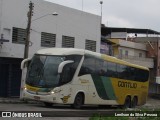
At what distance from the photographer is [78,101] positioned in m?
25.9

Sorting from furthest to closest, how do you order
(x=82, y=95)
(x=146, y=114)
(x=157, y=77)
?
(x=157, y=77) < (x=82, y=95) < (x=146, y=114)

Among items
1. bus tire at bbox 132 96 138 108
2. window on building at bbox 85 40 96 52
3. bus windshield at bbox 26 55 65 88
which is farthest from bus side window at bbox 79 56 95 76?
window on building at bbox 85 40 96 52

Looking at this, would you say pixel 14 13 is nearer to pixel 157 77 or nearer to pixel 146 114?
pixel 146 114

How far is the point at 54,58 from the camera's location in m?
24.7

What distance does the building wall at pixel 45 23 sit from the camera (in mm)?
37469

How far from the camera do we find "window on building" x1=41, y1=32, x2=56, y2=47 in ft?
136

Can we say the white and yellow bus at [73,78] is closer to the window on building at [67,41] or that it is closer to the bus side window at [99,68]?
the bus side window at [99,68]

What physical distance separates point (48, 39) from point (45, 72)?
17815mm

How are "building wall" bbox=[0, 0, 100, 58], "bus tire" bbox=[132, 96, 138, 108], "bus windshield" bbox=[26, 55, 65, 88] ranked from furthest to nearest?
"building wall" bbox=[0, 0, 100, 58] → "bus tire" bbox=[132, 96, 138, 108] → "bus windshield" bbox=[26, 55, 65, 88]

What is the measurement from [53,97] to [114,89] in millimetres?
6680

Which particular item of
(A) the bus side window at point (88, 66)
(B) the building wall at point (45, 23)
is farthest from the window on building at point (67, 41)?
(A) the bus side window at point (88, 66)

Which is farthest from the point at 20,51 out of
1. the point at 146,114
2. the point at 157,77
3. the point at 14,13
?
the point at 157,77

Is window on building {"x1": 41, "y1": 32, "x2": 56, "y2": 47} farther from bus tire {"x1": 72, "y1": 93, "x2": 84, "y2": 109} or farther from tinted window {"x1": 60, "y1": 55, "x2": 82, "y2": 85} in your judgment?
tinted window {"x1": 60, "y1": 55, "x2": 82, "y2": 85}

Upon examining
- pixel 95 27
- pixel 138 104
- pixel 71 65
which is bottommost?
pixel 138 104
